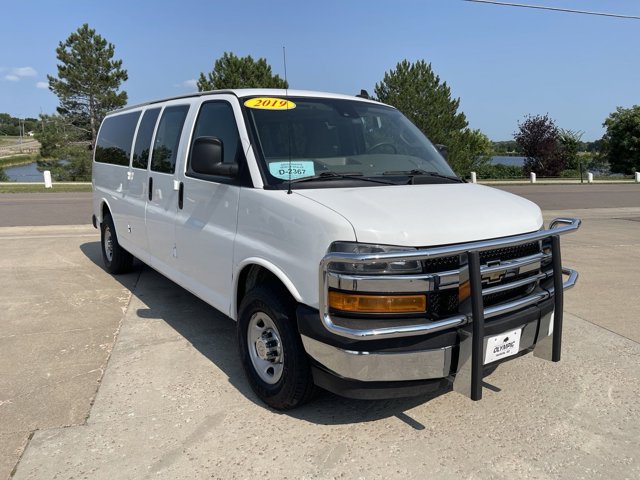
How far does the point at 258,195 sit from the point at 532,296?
→ 70.4 inches

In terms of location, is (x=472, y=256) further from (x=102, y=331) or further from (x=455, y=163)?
(x=455, y=163)

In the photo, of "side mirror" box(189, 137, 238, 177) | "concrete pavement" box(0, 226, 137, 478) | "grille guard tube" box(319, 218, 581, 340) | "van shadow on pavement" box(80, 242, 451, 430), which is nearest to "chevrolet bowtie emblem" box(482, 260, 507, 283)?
"grille guard tube" box(319, 218, 581, 340)

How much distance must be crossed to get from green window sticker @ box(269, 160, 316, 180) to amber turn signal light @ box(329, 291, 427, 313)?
1.05 metres

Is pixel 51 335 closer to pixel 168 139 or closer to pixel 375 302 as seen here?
pixel 168 139

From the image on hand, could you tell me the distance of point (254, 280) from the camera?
3.55 m

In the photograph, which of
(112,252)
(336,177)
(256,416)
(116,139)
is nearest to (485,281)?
(336,177)

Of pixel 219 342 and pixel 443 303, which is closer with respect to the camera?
pixel 443 303

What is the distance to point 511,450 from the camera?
295cm

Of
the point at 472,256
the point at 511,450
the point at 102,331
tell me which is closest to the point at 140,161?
the point at 102,331

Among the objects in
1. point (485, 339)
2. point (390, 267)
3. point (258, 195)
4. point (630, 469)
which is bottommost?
point (630, 469)

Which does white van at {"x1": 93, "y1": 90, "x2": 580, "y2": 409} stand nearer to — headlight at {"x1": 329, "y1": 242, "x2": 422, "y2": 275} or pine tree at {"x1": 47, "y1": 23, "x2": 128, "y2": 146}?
headlight at {"x1": 329, "y1": 242, "x2": 422, "y2": 275}

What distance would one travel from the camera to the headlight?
2653 mm

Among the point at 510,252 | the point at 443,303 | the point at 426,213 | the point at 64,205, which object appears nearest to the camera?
A: the point at 443,303

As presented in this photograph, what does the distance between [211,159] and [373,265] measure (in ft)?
4.87
